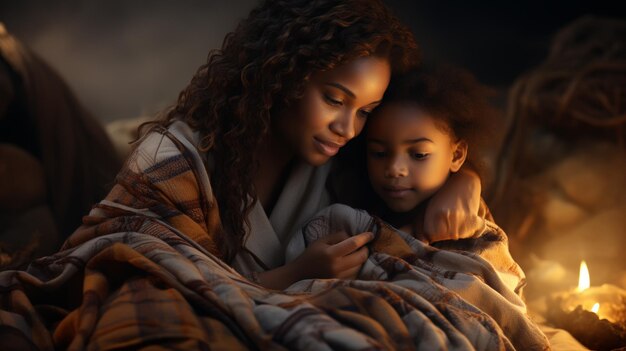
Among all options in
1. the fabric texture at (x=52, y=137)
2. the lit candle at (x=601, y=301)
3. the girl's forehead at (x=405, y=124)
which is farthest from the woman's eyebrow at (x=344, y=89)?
the fabric texture at (x=52, y=137)

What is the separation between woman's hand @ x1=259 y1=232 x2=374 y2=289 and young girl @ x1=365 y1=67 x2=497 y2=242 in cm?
17

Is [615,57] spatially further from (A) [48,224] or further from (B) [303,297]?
(A) [48,224]

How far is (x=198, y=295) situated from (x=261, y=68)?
0.61 m

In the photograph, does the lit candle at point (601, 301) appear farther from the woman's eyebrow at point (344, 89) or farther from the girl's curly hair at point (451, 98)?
the woman's eyebrow at point (344, 89)

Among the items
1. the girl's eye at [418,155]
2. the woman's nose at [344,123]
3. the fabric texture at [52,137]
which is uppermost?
the woman's nose at [344,123]

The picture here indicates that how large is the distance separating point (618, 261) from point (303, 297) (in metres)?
1.66

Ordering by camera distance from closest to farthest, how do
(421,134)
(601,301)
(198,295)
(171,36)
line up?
(198,295) < (421,134) < (601,301) < (171,36)

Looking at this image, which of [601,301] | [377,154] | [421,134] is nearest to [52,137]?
[377,154]

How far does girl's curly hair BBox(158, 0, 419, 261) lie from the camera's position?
1.71 meters

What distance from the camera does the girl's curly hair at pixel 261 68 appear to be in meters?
1.71

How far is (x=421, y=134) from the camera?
5.78 feet

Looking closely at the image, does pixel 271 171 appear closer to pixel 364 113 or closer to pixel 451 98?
pixel 364 113

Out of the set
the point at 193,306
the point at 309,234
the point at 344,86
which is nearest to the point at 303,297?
the point at 193,306

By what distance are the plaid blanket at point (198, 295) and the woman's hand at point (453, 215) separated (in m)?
0.08
